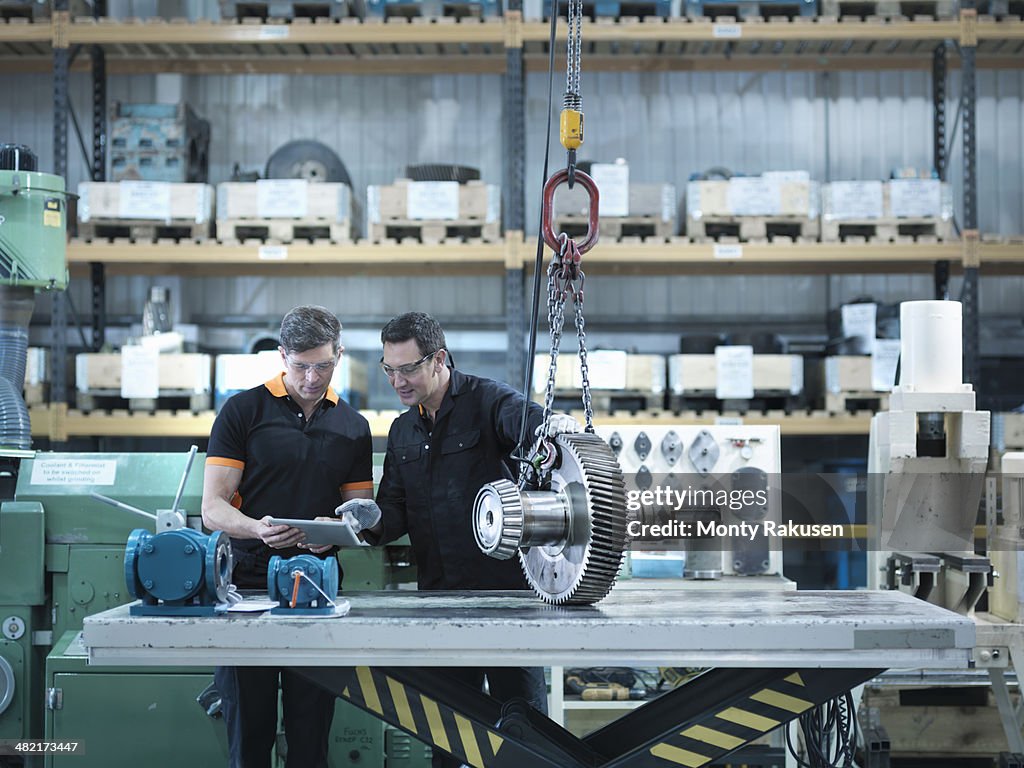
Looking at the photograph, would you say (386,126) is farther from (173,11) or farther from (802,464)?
(802,464)

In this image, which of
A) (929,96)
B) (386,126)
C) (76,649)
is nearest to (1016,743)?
(76,649)

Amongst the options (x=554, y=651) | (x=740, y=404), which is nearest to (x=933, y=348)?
(x=554, y=651)

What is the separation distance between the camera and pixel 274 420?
10.3 feet

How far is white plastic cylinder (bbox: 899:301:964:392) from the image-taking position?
3799 millimetres

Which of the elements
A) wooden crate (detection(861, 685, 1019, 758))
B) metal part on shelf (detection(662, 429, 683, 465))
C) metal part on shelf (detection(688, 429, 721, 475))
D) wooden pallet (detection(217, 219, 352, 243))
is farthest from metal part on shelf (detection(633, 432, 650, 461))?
wooden pallet (detection(217, 219, 352, 243))

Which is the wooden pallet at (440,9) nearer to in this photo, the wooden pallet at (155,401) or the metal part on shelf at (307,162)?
the metal part on shelf at (307,162)

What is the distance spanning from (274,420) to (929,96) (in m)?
5.84

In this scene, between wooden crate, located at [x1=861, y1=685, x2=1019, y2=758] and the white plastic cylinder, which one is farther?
wooden crate, located at [x1=861, y1=685, x2=1019, y2=758]

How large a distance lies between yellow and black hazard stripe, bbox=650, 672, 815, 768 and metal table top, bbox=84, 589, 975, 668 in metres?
0.23

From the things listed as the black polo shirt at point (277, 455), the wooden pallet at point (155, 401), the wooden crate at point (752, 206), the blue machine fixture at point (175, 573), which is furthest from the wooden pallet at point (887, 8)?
the blue machine fixture at point (175, 573)

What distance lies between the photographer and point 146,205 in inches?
242

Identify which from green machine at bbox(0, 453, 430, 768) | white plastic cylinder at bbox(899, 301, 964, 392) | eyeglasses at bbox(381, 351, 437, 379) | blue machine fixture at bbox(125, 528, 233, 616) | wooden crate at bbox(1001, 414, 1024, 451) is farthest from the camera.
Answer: wooden crate at bbox(1001, 414, 1024, 451)

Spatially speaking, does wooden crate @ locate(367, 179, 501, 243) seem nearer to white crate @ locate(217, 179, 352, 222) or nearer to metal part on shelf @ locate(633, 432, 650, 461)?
white crate @ locate(217, 179, 352, 222)

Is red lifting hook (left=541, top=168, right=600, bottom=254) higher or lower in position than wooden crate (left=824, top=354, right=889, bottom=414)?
higher
